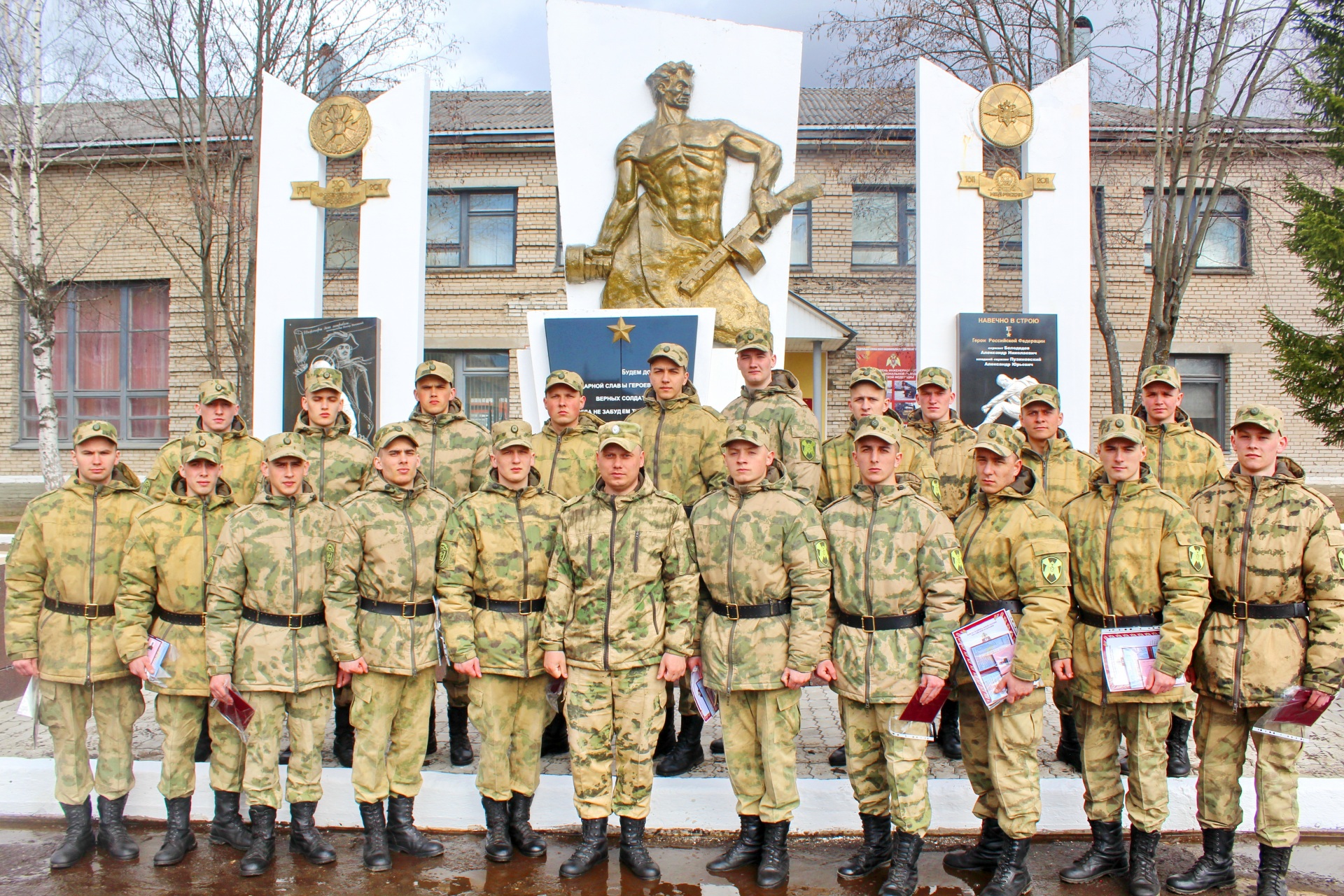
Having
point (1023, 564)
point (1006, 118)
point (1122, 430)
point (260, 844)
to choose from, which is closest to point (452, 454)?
point (260, 844)

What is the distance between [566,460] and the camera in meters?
5.06

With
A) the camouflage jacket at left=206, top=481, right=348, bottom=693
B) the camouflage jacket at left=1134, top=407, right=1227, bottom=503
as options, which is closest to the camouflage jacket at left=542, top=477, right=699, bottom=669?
the camouflage jacket at left=206, top=481, right=348, bottom=693

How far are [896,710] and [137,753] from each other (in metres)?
4.16

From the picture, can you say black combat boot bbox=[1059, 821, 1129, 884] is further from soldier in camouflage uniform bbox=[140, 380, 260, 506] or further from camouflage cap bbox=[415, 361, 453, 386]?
soldier in camouflage uniform bbox=[140, 380, 260, 506]

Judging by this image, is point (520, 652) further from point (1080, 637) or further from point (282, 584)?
point (1080, 637)

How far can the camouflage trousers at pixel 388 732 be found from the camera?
13.0 feet

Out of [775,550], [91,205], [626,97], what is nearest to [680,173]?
[626,97]

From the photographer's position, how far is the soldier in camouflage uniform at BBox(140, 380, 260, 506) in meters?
5.26

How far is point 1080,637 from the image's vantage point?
380 cm

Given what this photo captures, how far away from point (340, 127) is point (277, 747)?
18.0 ft

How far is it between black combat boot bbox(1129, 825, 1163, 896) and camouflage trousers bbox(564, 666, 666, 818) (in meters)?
1.93

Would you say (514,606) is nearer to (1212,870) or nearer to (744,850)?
(744,850)

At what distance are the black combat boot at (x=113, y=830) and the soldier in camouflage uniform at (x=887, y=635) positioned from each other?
10.1ft

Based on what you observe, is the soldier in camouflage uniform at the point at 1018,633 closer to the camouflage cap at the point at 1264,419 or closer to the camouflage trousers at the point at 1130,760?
the camouflage trousers at the point at 1130,760
